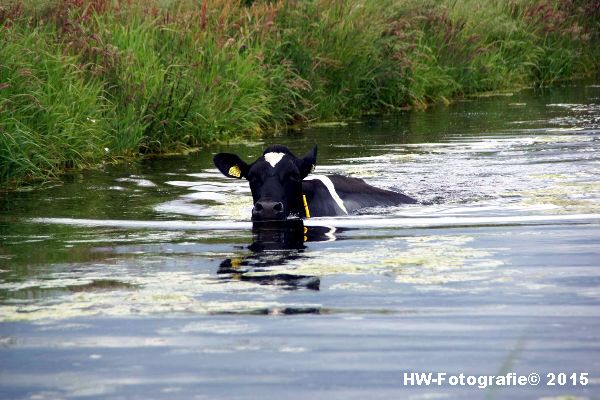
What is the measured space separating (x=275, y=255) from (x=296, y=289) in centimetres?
134

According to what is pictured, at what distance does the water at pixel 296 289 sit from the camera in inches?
200

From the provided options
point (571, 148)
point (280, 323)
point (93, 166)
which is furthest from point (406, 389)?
point (571, 148)

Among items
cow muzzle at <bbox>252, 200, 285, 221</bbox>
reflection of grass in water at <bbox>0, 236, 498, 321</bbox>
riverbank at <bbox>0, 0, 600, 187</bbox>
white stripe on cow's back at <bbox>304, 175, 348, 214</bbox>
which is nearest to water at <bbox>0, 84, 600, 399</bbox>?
reflection of grass in water at <bbox>0, 236, 498, 321</bbox>

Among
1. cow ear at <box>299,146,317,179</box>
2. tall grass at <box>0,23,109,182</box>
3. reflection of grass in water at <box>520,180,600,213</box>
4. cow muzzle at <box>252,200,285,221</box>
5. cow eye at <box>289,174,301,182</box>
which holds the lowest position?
reflection of grass in water at <box>520,180,600,213</box>

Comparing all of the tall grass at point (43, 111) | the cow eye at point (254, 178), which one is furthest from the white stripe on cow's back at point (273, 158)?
the tall grass at point (43, 111)

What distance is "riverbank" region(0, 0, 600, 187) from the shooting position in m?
12.9

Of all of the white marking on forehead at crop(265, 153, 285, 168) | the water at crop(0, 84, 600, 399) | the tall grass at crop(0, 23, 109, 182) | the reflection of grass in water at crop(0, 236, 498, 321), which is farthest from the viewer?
the tall grass at crop(0, 23, 109, 182)

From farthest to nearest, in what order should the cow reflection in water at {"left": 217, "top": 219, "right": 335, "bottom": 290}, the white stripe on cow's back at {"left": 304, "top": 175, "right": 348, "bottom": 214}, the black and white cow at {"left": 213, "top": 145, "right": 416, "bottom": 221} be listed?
the white stripe on cow's back at {"left": 304, "top": 175, "right": 348, "bottom": 214}, the black and white cow at {"left": 213, "top": 145, "right": 416, "bottom": 221}, the cow reflection in water at {"left": 217, "top": 219, "right": 335, "bottom": 290}

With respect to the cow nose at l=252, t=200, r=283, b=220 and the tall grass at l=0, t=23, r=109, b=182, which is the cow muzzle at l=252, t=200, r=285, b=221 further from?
the tall grass at l=0, t=23, r=109, b=182

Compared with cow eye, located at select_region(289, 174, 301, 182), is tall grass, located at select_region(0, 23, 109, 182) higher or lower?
higher

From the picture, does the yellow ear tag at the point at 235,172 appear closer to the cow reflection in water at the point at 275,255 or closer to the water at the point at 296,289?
the water at the point at 296,289

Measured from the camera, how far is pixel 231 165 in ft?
33.9

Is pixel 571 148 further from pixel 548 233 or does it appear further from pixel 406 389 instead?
pixel 406 389

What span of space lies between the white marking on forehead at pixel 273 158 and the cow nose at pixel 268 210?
628 millimetres
